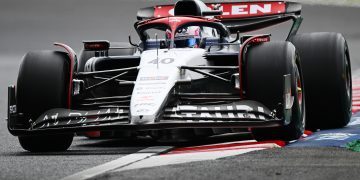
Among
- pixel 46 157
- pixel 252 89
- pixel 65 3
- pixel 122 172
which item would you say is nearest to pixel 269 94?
pixel 252 89

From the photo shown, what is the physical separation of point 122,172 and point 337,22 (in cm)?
1552

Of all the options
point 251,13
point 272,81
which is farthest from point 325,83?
point 251,13

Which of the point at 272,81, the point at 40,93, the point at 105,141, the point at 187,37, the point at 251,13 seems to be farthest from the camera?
the point at 251,13

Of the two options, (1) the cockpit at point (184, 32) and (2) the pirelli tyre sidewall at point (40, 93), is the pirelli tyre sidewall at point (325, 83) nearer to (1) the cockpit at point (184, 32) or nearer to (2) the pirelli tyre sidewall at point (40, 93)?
(1) the cockpit at point (184, 32)

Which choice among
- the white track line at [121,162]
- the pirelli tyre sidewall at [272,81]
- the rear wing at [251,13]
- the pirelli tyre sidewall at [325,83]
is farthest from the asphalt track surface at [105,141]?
the rear wing at [251,13]

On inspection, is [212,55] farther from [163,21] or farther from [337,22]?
[337,22]

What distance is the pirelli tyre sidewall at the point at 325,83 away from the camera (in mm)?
9852

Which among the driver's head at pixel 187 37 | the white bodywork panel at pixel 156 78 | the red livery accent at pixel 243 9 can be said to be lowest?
the white bodywork panel at pixel 156 78

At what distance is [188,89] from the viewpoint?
892 cm

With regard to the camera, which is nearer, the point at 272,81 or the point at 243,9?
the point at 272,81

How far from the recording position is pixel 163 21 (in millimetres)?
10055

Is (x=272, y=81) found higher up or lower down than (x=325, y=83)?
higher up

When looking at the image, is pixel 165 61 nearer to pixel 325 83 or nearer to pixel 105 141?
pixel 105 141

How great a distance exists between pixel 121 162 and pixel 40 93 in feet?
6.57
